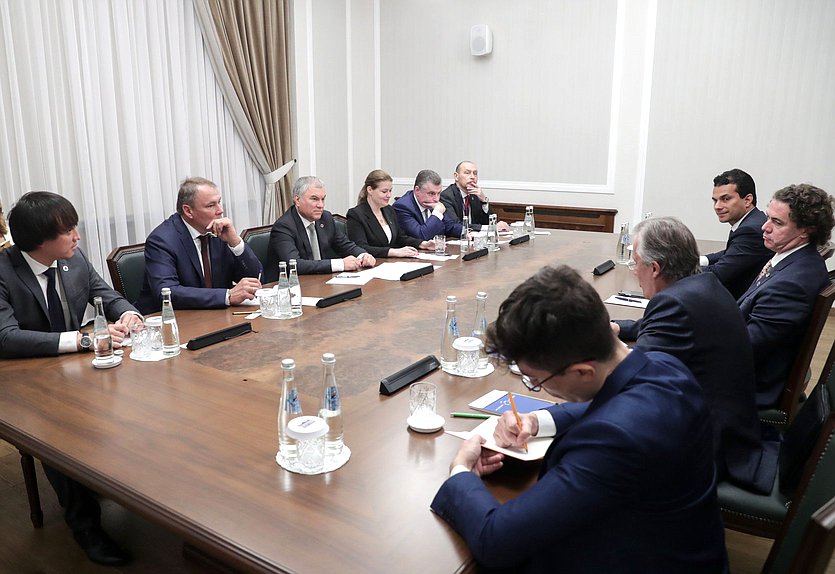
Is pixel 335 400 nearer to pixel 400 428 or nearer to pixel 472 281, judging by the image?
pixel 400 428

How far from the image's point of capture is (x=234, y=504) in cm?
126

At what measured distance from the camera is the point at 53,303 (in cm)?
237

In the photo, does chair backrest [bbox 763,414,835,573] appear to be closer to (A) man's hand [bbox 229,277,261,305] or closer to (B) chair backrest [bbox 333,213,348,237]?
(A) man's hand [bbox 229,277,261,305]

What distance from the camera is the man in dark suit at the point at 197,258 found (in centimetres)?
273

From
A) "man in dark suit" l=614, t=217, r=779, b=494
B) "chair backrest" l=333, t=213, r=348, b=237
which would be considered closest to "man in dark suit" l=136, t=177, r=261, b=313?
"chair backrest" l=333, t=213, r=348, b=237

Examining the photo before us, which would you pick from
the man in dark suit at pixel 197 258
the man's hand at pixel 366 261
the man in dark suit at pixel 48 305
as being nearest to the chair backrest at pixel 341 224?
the man's hand at pixel 366 261

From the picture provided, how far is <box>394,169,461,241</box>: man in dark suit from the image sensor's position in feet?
15.0

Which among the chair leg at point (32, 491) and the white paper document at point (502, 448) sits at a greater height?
the white paper document at point (502, 448)

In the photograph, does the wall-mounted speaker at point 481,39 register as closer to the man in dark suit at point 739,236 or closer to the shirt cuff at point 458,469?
the man in dark suit at point 739,236

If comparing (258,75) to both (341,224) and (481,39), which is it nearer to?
(341,224)

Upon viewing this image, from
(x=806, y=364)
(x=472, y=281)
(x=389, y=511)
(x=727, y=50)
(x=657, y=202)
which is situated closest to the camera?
(x=389, y=511)

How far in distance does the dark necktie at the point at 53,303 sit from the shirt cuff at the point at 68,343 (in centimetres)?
31

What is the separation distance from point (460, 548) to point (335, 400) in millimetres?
458

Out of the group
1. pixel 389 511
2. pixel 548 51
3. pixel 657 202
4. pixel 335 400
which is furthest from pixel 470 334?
pixel 548 51
